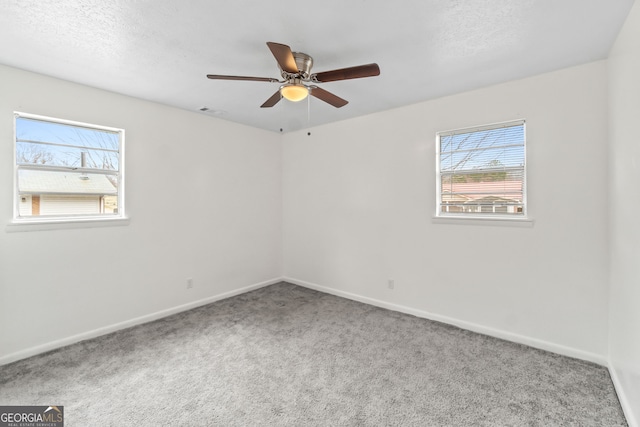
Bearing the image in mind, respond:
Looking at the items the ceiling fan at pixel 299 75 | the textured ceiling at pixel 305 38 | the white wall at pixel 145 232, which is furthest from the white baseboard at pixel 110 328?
the ceiling fan at pixel 299 75

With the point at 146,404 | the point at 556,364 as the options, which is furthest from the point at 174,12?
the point at 556,364

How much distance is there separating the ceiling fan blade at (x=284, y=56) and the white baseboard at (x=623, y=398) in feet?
9.50

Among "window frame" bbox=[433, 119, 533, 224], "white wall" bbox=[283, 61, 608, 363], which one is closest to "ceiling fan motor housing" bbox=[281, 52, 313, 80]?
"white wall" bbox=[283, 61, 608, 363]

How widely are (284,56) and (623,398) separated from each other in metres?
3.09

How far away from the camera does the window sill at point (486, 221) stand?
263 cm

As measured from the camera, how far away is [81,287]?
2744mm

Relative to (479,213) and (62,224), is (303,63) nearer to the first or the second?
(479,213)

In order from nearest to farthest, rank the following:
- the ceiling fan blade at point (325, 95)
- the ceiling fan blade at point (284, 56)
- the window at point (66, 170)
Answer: the ceiling fan blade at point (284, 56), the ceiling fan blade at point (325, 95), the window at point (66, 170)

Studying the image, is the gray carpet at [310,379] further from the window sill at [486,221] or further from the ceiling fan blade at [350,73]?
the ceiling fan blade at [350,73]

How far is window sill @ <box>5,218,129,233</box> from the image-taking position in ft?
7.89

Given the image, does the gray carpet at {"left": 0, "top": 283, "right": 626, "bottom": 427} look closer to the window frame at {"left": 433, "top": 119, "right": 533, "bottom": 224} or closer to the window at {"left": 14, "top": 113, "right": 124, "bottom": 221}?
the window frame at {"left": 433, "top": 119, "right": 533, "bottom": 224}

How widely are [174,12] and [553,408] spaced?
3.48 m

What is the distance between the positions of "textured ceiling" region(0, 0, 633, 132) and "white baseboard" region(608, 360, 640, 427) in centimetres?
239

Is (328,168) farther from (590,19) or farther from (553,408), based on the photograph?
(553,408)
